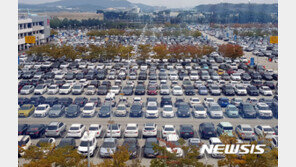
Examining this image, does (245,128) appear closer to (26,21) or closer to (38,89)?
(38,89)

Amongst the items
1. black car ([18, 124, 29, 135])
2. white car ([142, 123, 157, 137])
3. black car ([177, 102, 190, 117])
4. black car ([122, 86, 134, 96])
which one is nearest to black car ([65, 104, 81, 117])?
black car ([18, 124, 29, 135])

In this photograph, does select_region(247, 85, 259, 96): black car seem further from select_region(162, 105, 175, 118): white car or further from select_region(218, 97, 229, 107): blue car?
select_region(162, 105, 175, 118): white car

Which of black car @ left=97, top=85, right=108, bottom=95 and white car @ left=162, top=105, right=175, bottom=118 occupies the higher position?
black car @ left=97, top=85, right=108, bottom=95

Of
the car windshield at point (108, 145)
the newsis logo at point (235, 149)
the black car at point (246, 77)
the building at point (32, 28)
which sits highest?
the building at point (32, 28)

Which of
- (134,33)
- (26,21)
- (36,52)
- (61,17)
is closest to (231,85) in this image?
(36,52)

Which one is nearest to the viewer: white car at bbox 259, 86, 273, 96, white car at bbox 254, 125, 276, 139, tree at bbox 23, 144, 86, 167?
tree at bbox 23, 144, 86, 167

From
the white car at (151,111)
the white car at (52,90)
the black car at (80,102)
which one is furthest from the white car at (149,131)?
the white car at (52,90)

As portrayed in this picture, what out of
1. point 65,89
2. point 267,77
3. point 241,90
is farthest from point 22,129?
point 267,77

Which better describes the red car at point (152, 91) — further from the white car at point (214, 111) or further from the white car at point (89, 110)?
the white car at point (89, 110)
